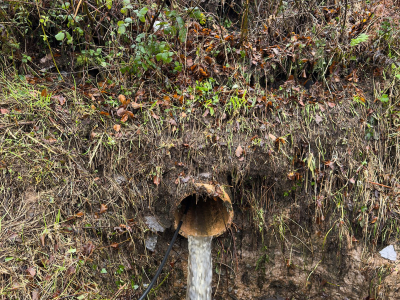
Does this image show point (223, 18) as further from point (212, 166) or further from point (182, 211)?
point (182, 211)

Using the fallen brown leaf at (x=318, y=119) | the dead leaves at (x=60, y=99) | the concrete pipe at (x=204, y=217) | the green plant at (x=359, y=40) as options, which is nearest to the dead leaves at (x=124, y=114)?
the dead leaves at (x=60, y=99)

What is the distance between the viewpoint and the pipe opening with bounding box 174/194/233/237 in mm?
3153

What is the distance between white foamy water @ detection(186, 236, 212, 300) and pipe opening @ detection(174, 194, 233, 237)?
0.36 feet

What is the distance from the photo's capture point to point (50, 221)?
2.69 metres

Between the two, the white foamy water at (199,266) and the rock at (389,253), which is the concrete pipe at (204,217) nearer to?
the white foamy water at (199,266)

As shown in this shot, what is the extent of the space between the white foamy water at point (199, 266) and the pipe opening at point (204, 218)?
0.11 meters

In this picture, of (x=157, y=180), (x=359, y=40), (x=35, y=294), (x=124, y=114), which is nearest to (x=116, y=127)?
(x=124, y=114)

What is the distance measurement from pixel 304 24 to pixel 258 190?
2.19 metres

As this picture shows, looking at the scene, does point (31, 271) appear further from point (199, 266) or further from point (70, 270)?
point (199, 266)

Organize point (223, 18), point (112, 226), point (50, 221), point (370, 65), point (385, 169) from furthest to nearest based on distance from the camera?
point (223, 18), point (370, 65), point (385, 169), point (112, 226), point (50, 221)

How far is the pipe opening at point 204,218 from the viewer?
3153 mm

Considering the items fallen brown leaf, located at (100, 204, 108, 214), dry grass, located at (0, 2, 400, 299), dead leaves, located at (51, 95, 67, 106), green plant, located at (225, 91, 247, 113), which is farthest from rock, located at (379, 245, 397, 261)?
dead leaves, located at (51, 95, 67, 106)

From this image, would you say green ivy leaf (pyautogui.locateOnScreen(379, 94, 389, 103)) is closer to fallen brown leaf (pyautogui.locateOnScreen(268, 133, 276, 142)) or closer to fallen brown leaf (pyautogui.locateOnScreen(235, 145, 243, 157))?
fallen brown leaf (pyautogui.locateOnScreen(268, 133, 276, 142))

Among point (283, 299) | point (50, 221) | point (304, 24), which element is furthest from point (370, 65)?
point (50, 221)
